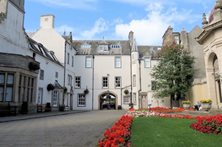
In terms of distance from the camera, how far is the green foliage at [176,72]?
31.1 m

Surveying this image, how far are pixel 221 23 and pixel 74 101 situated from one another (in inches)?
1117

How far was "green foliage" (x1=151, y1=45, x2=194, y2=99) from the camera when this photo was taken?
31.1 m

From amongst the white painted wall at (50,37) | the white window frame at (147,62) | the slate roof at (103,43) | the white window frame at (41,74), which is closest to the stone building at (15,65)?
the white window frame at (41,74)

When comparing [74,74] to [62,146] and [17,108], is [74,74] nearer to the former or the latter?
[17,108]

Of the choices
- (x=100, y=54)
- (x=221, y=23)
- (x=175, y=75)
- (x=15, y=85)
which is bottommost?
(x=15, y=85)

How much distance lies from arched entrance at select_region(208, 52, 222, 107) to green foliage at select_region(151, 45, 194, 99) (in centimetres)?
1034

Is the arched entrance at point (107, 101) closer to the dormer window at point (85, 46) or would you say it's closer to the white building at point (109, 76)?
the white building at point (109, 76)

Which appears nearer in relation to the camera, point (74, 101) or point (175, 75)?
point (175, 75)

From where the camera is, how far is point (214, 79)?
774 inches

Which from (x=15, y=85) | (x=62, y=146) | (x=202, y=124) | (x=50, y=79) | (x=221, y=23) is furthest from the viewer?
(x=50, y=79)

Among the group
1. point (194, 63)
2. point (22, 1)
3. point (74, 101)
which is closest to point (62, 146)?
point (22, 1)

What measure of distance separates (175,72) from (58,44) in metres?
18.0

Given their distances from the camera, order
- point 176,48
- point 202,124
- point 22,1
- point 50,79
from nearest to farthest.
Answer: point 202,124, point 22,1, point 50,79, point 176,48

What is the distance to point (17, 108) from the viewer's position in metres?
19.5
